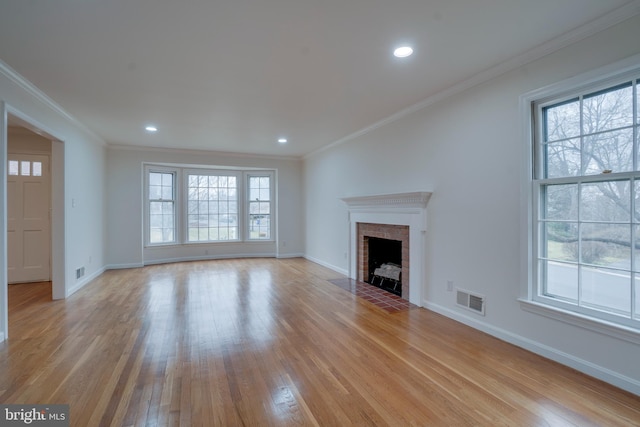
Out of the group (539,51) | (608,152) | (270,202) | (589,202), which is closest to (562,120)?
(608,152)

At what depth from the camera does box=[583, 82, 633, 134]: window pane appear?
219 cm

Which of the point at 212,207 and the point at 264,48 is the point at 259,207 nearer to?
the point at 212,207

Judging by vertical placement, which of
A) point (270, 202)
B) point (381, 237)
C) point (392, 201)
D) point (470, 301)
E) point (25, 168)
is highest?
point (25, 168)

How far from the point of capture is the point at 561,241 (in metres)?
2.56

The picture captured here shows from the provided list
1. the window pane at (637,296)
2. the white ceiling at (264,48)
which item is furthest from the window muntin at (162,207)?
the window pane at (637,296)

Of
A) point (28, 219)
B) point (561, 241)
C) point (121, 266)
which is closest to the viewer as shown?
point (561, 241)

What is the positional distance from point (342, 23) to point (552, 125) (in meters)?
1.97

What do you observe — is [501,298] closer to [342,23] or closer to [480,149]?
[480,149]

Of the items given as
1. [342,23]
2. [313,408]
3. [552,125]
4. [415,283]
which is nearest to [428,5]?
[342,23]

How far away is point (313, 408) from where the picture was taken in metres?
1.91

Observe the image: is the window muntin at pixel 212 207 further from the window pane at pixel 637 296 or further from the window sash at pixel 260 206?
the window pane at pixel 637 296

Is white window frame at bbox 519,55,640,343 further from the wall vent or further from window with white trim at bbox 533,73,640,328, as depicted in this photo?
the wall vent

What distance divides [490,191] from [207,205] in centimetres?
635

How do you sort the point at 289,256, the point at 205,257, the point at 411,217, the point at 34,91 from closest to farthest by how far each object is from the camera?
the point at 34,91 → the point at 411,217 → the point at 205,257 → the point at 289,256
